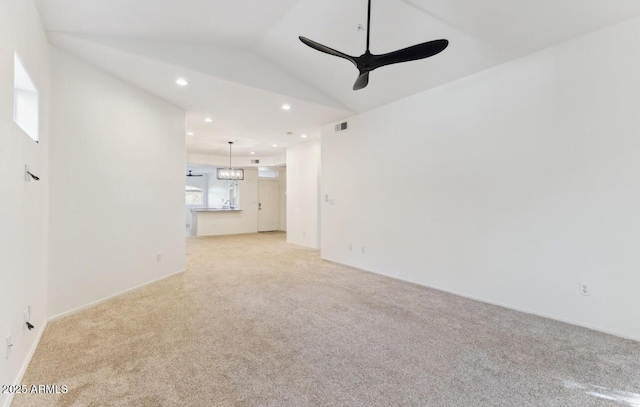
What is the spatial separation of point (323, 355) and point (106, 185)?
3.26 metres

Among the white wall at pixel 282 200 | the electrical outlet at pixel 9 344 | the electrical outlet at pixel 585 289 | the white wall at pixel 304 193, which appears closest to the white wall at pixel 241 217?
the white wall at pixel 282 200

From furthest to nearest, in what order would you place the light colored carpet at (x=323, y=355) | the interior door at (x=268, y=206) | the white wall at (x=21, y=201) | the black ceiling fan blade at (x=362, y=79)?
the interior door at (x=268, y=206) < the black ceiling fan blade at (x=362, y=79) < the light colored carpet at (x=323, y=355) < the white wall at (x=21, y=201)

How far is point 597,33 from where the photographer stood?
2.69 meters

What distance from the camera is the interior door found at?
11.0m

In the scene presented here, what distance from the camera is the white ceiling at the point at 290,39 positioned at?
265cm

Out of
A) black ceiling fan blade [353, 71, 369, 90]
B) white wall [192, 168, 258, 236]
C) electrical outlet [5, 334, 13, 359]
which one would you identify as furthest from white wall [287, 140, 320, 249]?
electrical outlet [5, 334, 13, 359]

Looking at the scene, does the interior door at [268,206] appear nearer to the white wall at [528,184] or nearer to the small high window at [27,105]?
the white wall at [528,184]

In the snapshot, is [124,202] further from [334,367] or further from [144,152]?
[334,367]

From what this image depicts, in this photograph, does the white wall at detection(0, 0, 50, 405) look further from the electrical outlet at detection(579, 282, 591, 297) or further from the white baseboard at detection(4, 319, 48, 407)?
the electrical outlet at detection(579, 282, 591, 297)

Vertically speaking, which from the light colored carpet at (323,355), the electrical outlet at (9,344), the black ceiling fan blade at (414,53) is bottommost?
the light colored carpet at (323,355)

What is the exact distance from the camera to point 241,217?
34.3 feet

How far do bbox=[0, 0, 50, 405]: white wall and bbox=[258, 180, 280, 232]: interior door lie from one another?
8.24 meters

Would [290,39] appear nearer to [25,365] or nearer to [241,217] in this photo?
[25,365]

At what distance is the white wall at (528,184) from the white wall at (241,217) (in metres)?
6.91
